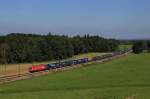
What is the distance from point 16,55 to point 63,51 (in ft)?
89.5

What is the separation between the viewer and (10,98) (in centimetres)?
2958

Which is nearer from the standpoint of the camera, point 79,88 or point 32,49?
point 79,88

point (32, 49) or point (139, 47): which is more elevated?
point (32, 49)

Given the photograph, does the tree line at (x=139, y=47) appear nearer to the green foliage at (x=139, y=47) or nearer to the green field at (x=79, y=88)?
the green foliage at (x=139, y=47)

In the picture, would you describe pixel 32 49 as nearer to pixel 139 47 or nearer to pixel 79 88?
pixel 139 47

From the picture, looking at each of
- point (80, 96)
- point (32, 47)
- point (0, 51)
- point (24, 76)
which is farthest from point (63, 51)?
point (80, 96)

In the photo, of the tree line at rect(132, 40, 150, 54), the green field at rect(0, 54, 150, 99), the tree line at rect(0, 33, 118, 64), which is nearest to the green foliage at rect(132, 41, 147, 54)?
the tree line at rect(132, 40, 150, 54)

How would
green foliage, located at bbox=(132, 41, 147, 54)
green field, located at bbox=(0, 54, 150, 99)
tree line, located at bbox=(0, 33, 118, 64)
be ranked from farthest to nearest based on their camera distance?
green foliage, located at bbox=(132, 41, 147, 54) → tree line, located at bbox=(0, 33, 118, 64) → green field, located at bbox=(0, 54, 150, 99)

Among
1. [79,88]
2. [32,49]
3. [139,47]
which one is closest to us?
[79,88]

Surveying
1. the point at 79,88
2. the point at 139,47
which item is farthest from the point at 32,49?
the point at 79,88

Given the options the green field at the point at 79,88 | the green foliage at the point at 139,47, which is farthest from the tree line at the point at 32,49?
the green field at the point at 79,88

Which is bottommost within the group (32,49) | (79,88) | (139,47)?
(79,88)

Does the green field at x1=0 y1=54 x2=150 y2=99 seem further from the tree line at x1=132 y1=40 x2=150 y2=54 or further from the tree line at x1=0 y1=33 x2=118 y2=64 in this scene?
the tree line at x1=132 y1=40 x2=150 y2=54

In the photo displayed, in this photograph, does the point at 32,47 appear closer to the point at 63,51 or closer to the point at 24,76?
the point at 63,51
